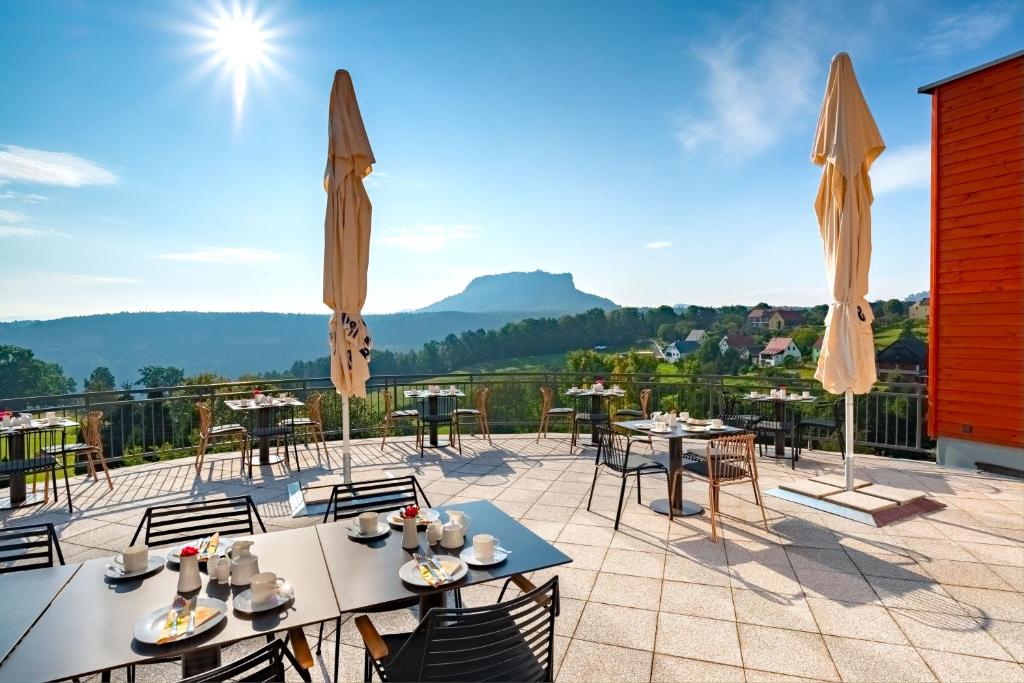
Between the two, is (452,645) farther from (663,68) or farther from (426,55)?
(663,68)

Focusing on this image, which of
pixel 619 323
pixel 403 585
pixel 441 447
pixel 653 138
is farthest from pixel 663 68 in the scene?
pixel 619 323

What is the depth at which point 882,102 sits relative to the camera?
743 centimetres

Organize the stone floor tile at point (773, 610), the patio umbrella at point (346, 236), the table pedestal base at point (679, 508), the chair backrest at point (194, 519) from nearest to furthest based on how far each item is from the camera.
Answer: the chair backrest at point (194, 519) < the stone floor tile at point (773, 610) < the patio umbrella at point (346, 236) < the table pedestal base at point (679, 508)

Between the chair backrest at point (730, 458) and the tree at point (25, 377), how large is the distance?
94.7ft

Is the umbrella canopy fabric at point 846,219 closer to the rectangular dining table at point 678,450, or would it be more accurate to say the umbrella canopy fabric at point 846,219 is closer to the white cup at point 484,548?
the rectangular dining table at point 678,450

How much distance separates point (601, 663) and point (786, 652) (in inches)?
36.9

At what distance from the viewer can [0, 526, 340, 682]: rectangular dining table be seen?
4.43 ft

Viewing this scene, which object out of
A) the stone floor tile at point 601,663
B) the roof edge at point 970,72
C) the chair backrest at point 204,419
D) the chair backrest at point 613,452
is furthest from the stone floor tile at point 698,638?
the roof edge at point 970,72

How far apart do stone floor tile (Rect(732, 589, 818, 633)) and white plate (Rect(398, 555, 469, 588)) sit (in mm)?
1828

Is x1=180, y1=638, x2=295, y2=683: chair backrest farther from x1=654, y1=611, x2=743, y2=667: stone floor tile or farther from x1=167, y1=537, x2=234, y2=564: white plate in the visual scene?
x1=654, y1=611, x2=743, y2=667: stone floor tile

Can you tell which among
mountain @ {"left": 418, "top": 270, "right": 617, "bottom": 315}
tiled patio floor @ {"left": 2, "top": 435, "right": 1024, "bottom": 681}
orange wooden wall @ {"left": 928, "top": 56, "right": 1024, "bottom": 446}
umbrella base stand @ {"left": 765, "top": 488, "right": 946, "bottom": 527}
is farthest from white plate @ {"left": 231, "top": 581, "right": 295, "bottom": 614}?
mountain @ {"left": 418, "top": 270, "right": 617, "bottom": 315}

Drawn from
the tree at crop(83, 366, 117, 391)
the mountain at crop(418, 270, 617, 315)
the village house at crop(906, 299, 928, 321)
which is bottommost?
the tree at crop(83, 366, 117, 391)

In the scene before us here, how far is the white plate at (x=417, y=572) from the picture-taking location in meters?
1.80

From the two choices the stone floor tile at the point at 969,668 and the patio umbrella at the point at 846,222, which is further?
the patio umbrella at the point at 846,222
